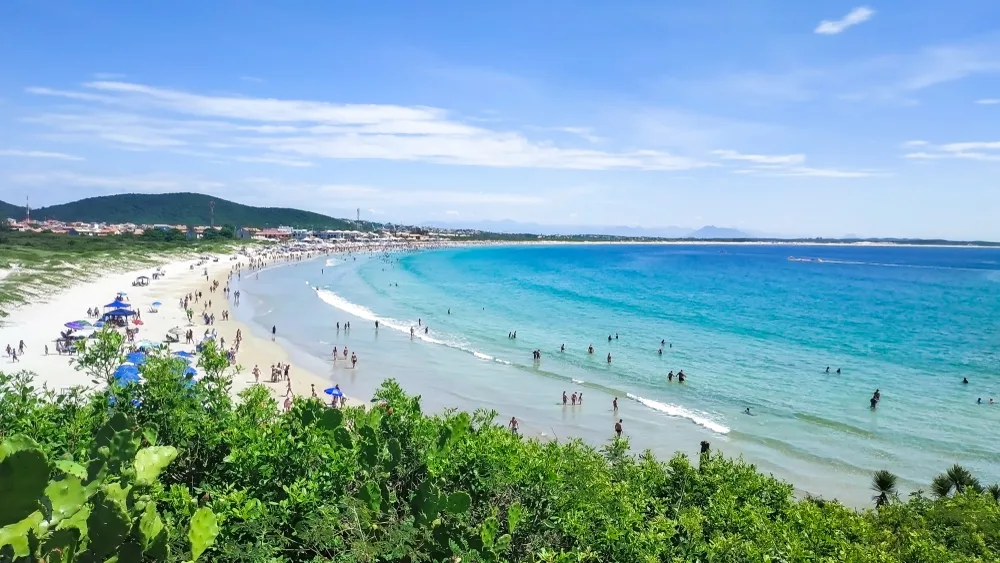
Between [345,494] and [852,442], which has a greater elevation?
[345,494]

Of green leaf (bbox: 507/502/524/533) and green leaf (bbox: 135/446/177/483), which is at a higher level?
green leaf (bbox: 135/446/177/483)

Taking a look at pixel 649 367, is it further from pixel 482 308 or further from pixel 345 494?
pixel 345 494

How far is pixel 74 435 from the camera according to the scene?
1030 cm

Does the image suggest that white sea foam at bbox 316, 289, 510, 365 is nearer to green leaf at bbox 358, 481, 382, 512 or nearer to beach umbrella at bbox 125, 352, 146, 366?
beach umbrella at bbox 125, 352, 146, 366

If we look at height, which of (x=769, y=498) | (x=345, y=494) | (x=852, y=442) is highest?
(x=345, y=494)

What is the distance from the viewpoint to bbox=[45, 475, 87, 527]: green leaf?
18.6 feet

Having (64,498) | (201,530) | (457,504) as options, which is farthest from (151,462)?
(457,504)

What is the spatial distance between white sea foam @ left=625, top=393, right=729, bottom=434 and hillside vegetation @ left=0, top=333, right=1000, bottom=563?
48.3ft

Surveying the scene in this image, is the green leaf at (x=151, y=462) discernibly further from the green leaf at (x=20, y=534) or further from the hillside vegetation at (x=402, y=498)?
the green leaf at (x=20, y=534)

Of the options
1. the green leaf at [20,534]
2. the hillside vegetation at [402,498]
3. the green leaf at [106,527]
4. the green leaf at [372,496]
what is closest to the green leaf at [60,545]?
the hillside vegetation at [402,498]

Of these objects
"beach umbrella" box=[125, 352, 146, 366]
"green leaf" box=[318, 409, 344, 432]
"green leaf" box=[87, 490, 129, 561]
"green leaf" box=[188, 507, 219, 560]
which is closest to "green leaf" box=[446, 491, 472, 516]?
"green leaf" box=[188, 507, 219, 560]

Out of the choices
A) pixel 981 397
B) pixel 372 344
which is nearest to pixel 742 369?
pixel 981 397

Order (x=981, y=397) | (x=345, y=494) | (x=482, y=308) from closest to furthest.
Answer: (x=345, y=494) < (x=981, y=397) < (x=482, y=308)

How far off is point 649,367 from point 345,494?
103 feet
